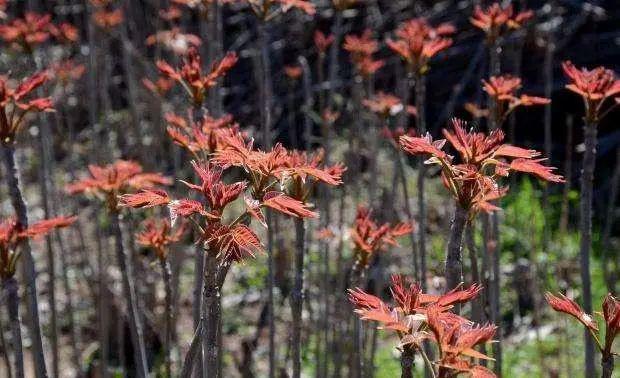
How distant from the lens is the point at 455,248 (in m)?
1.08

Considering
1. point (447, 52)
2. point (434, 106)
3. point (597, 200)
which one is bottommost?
point (597, 200)

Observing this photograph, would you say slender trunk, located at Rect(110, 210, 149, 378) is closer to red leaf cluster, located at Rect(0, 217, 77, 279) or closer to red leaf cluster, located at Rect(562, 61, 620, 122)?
red leaf cluster, located at Rect(0, 217, 77, 279)

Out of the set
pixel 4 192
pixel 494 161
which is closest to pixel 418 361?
pixel 494 161

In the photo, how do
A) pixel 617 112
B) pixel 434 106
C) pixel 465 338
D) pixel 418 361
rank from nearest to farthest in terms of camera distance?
pixel 465 338 → pixel 418 361 → pixel 617 112 → pixel 434 106

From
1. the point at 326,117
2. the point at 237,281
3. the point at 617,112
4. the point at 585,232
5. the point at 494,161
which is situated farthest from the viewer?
the point at 617,112

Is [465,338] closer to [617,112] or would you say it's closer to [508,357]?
[508,357]

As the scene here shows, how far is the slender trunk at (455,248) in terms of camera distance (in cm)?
104

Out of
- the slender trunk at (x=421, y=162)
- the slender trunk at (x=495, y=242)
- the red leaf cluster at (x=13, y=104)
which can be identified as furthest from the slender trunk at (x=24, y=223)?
the slender trunk at (x=495, y=242)

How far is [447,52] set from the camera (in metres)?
4.70

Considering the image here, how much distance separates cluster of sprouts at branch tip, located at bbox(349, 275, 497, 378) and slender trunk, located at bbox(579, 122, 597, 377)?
52cm

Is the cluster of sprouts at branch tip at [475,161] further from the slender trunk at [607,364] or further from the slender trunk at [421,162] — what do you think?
the slender trunk at [421,162]

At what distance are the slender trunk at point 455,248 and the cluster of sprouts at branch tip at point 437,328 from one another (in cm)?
13

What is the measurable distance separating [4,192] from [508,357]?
311 centimetres

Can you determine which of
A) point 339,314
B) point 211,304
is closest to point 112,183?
point 211,304
